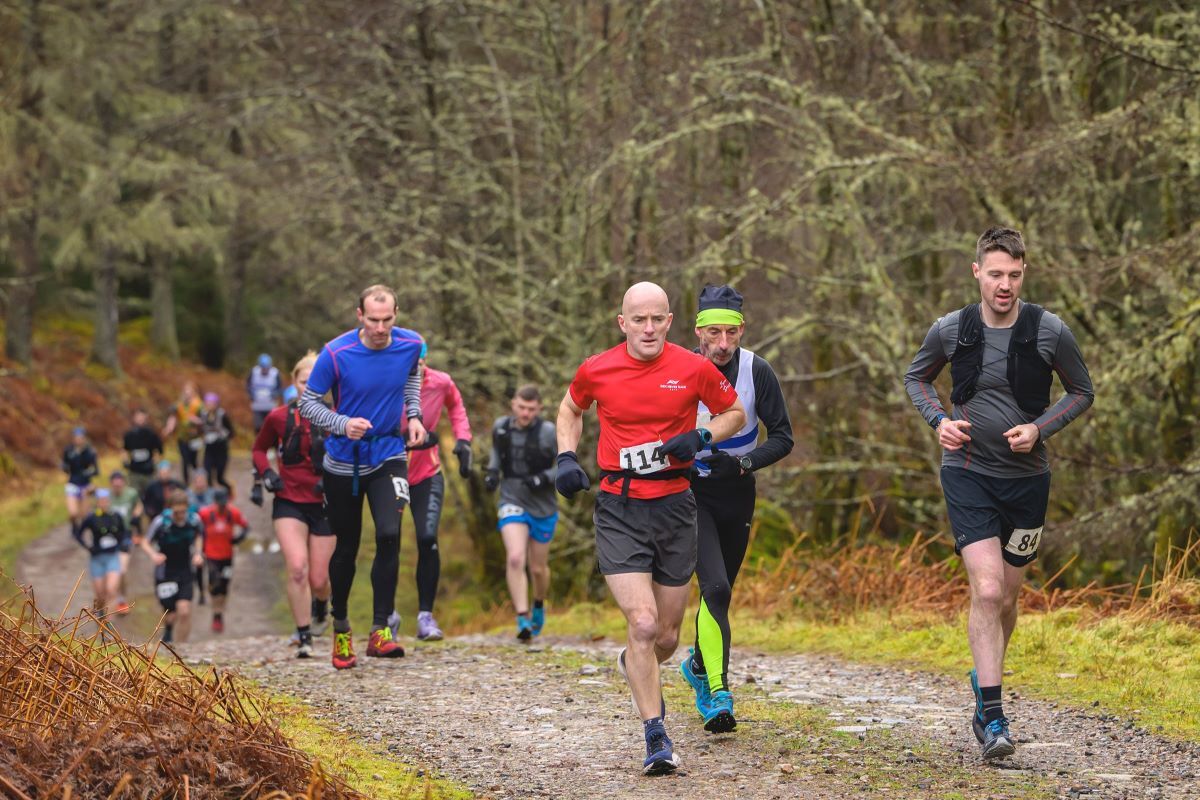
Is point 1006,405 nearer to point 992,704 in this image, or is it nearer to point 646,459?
point 992,704

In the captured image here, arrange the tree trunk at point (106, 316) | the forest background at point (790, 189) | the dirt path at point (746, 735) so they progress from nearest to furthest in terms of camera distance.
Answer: the dirt path at point (746, 735) → the forest background at point (790, 189) → the tree trunk at point (106, 316)

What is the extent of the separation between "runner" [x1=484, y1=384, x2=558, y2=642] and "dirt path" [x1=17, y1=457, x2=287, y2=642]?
7441mm

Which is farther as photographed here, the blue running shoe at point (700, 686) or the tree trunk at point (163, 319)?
the tree trunk at point (163, 319)

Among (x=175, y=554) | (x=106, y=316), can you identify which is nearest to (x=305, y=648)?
(x=175, y=554)

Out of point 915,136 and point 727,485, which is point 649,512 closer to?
point 727,485

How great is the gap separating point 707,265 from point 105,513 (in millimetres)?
8327

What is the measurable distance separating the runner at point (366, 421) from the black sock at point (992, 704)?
4443 millimetres

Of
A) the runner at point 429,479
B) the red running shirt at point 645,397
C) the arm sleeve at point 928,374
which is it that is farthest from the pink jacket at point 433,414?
the arm sleeve at point 928,374

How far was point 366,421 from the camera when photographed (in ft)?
31.4

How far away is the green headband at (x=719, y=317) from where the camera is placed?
7461 mm

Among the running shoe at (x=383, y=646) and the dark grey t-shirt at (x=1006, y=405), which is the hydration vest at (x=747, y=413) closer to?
the dark grey t-shirt at (x=1006, y=405)

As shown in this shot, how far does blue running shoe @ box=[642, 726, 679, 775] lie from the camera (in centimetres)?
645

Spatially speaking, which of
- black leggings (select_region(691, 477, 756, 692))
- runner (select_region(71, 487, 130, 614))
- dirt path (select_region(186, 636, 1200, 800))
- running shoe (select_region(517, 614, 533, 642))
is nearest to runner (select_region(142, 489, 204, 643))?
runner (select_region(71, 487, 130, 614))

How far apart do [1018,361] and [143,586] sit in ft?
61.3
